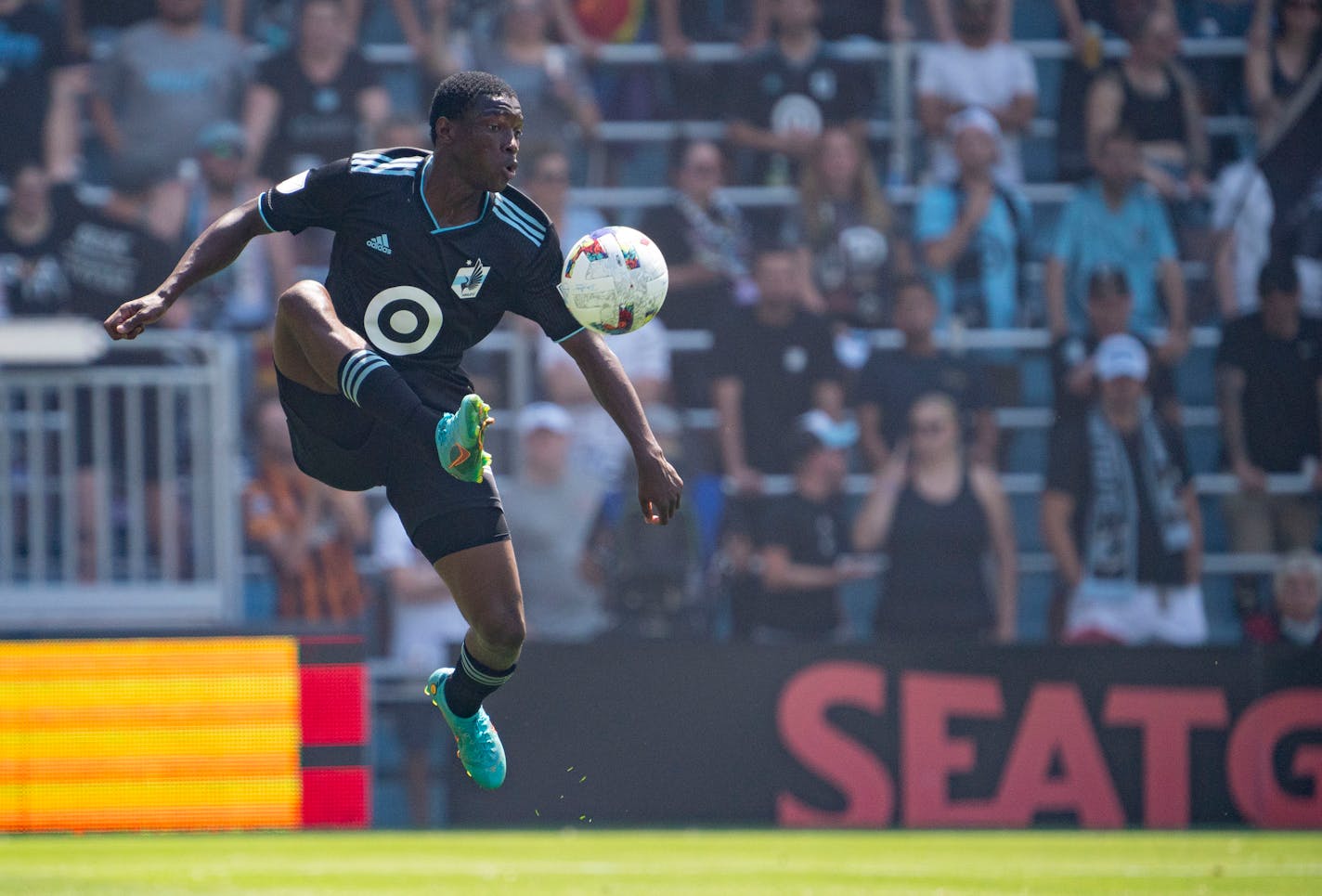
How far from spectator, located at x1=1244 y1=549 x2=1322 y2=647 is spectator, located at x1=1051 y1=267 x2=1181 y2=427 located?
120 centimetres

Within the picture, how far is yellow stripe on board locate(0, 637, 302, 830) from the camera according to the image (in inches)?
410

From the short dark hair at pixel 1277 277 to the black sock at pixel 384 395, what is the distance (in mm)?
8190

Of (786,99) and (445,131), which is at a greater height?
(786,99)

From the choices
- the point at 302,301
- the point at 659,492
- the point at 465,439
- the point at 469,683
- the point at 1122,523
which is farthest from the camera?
the point at 1122,523

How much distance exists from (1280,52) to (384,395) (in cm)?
954

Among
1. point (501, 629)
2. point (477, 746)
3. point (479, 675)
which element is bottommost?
point (477, 746)

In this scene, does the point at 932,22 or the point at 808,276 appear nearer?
the point at 808,276

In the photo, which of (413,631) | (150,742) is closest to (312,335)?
(150,742)

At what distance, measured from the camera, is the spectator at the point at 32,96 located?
12125 millimetres

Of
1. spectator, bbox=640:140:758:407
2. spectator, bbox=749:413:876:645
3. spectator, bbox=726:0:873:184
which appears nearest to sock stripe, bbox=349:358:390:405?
spectator, bbox=749:413:876:645

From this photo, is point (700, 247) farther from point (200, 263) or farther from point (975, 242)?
point (200, 263)

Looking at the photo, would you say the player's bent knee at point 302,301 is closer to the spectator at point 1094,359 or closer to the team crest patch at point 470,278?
the team crest patch at point 470,278

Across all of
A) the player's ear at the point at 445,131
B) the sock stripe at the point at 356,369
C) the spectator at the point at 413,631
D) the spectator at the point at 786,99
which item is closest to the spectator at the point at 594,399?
the spectator at the point at 413,631

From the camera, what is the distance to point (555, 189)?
11.8m
